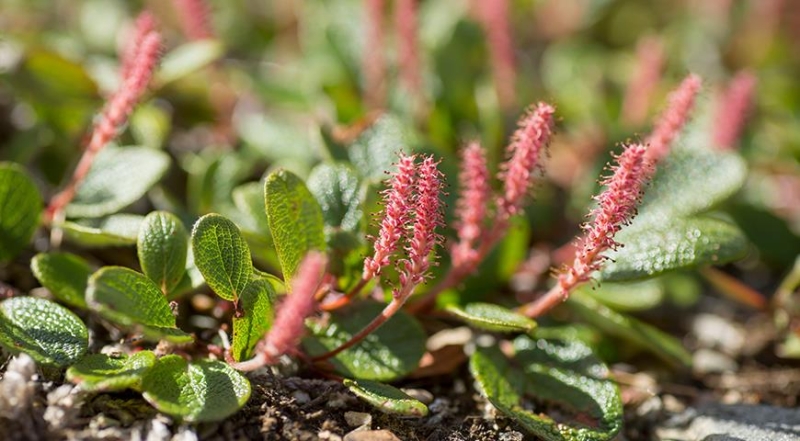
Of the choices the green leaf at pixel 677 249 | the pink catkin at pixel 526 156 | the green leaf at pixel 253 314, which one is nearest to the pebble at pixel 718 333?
the green leaf at pixel 677 249

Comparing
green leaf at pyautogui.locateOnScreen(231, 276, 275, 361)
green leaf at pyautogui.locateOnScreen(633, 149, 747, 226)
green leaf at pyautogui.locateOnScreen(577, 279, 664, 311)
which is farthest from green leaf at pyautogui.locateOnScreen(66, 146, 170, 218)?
green leaf at pyautogui.locateOnScreen(633, 149, 747, 226)

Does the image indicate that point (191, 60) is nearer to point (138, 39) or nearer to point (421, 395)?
point (138, 39)

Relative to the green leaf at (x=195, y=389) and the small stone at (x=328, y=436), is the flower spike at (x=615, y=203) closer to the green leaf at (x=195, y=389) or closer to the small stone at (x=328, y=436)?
the small stone at (x=328, y=436)

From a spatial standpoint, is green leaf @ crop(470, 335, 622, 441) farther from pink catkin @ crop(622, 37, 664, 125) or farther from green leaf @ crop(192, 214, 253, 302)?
pink catkin @ crop(622, 37, 664, 125)

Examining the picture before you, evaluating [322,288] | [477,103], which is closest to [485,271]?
[322,288]

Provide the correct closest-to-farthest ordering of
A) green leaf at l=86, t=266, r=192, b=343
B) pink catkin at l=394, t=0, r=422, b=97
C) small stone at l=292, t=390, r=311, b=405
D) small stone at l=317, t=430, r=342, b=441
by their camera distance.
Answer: green leaf at l=86, t=266, r=192, b=343 < small stone at l=317, t=430, r=342, b=441 < small stone at l=292, t=390, r=311, b=405 < pink catkin at l=394, t=0, r=422, b=97
